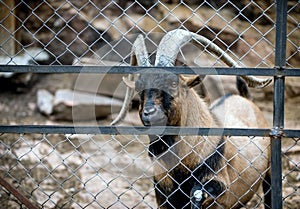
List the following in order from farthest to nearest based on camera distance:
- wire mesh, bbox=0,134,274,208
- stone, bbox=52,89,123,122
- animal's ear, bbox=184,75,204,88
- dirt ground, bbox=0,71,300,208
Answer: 1. stone, bbox=52,89,123,122
2. wire mesh, bbox=0,134,274,208
3. dirt ground, bbox=0,71,300,208
4. animal's ear, bbox=184,75,204,88

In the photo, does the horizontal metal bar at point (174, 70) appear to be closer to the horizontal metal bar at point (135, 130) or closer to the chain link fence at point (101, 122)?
the chain link fence at point (101, 122)

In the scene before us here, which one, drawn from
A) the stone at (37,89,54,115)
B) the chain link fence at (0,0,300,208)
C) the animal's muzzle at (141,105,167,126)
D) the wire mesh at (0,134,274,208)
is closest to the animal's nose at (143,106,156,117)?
the animal's muzzle at (141,105,167,126)

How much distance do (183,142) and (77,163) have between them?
6.86 ft

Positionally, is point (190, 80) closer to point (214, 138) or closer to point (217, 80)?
point (214, 138)

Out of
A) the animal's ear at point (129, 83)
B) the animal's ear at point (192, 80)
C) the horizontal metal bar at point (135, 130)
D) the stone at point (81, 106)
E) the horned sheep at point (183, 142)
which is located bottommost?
the horizontal metal bar at point (135, 130)

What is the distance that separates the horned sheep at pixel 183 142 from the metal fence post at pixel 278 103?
1.76 feet

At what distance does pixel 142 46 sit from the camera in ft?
12.4

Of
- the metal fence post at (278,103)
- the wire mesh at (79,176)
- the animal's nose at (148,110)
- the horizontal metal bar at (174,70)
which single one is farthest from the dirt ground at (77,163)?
the horizontal metal bar at (174,70)

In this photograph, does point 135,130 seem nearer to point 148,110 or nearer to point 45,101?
point 148,110

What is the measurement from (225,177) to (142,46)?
1125mm

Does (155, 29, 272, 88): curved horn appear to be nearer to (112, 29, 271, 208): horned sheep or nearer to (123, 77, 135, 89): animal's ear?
(112, 29, 271, 208): horned sheep

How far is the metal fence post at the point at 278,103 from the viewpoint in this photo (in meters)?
2.70

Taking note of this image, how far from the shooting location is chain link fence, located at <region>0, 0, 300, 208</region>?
131 inches

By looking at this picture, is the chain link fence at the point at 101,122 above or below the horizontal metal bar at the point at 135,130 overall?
above
